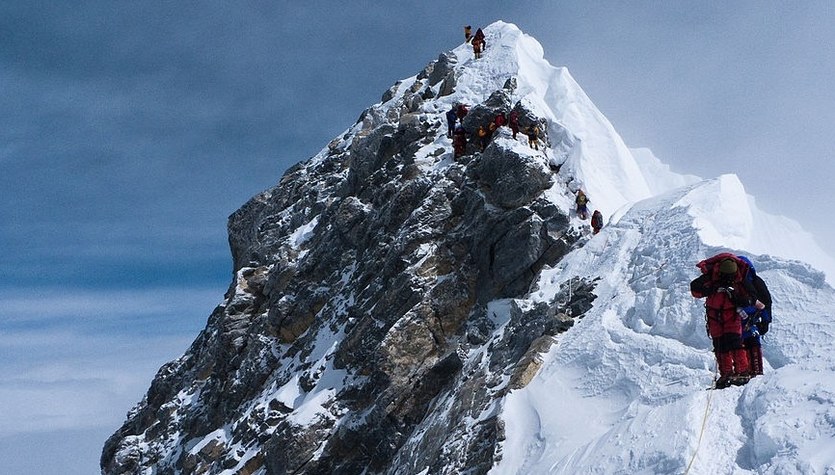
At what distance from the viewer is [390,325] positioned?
73.3 feet

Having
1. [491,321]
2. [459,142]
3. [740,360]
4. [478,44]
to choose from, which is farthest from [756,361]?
[478,44]

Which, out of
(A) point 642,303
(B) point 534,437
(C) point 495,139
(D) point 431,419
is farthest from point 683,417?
(C) point 495,139

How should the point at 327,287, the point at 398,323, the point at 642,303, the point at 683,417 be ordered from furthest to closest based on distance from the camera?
the point at 327,287, the point at 398,323, the point at 642,303, the point at 683,417

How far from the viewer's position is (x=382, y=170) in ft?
102

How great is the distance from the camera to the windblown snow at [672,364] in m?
7.41

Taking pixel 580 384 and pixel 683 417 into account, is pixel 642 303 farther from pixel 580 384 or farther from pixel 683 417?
pixel 683 417

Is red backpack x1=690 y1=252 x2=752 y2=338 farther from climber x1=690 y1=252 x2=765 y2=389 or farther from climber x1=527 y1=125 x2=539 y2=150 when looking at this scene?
climber x1=527 y1=125 x2=539 y2=150

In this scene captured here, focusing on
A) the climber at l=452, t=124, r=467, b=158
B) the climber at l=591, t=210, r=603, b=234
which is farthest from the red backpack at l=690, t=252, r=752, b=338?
the climber at l=452, t=124, r=467, b=158

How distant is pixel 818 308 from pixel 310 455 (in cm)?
1707

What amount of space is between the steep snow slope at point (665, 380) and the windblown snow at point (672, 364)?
0.9 inches

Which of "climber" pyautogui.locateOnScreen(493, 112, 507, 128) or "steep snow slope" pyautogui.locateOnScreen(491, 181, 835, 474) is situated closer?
"steep snow slope" pyautogui.locateOnScreen(491, 181, 835, 474)

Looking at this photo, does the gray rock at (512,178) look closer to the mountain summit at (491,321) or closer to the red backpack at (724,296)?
the mountain summit at (491,321)

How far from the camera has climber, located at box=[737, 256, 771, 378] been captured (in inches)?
336

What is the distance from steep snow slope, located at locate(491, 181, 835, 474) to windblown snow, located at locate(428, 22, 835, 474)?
23mm
